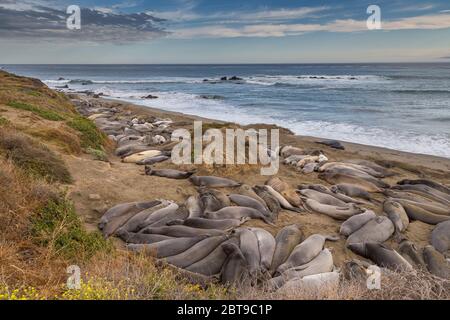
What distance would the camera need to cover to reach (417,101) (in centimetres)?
3209

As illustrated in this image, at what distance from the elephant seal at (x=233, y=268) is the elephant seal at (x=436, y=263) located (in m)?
3.06

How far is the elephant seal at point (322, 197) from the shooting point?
28.5 ft

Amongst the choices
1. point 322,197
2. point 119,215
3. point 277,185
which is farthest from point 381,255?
point 119,215

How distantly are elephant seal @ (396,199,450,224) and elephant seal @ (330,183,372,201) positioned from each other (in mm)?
1134

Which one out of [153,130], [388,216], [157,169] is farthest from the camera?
[153,130]

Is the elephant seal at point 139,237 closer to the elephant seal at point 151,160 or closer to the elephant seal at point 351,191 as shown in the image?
the elephant seal at point 351,191

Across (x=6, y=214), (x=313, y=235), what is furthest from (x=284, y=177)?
(x=6, y=214)

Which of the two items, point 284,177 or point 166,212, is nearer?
point 166,212

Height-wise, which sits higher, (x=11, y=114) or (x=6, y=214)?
(x=11, y=114)

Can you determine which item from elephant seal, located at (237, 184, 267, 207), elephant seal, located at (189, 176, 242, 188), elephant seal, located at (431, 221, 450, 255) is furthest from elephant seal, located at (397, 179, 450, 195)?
elephant seal, located at (189, 176, 242, 188)

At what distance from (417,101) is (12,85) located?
30684 mm

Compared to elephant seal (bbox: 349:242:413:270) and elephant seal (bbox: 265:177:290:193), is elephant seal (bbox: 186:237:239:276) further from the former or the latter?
elephant seal (bbox: 265:177:290:193)

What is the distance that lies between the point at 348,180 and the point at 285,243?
4797mm
